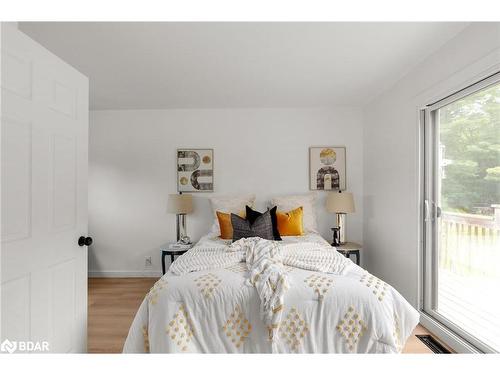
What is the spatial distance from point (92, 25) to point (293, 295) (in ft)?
7.66

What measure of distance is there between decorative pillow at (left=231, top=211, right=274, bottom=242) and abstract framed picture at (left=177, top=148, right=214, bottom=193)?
3.53 feet

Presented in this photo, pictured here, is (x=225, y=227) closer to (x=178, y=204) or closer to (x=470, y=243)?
(x=178, y=204)

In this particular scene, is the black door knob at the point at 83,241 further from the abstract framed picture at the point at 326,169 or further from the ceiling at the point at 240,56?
the abstract framed picture at the point at 326,169

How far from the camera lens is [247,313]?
1893 millimetres

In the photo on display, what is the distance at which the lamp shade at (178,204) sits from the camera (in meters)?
3.93

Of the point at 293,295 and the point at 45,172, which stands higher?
the point at 45,172

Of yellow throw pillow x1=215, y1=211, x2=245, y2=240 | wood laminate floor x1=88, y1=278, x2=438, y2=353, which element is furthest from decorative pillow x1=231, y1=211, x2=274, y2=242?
wood laminate floor x1=88, y1=278, x2=438, y2=353

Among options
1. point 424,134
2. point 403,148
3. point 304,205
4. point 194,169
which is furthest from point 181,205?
point 424,134

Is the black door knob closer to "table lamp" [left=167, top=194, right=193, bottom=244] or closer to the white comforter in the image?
the white comforter

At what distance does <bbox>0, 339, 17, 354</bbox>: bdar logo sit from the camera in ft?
4.43

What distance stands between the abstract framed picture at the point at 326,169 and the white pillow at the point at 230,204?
3.12 feet

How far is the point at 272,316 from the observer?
179 cm
